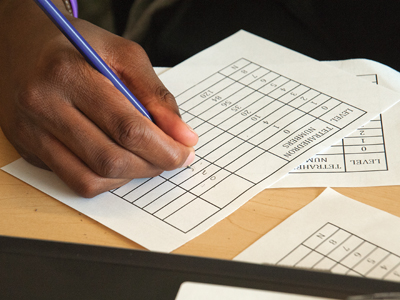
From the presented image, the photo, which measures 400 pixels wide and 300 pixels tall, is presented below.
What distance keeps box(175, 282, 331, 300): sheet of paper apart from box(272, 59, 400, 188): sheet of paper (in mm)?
189

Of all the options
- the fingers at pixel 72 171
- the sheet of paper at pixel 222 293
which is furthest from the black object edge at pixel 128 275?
the fingers at pixel 72 171

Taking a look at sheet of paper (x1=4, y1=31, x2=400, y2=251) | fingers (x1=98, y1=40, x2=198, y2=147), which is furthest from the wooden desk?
fingers (x1=98, y1=40, x2=198, y2=147)

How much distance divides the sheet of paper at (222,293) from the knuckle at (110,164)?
192mm

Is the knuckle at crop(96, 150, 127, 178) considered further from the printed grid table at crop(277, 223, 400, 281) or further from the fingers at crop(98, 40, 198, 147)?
the printed grid table at crop(277, 223, 400, 281)

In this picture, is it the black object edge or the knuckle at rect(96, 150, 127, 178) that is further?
the knuckle at rect(96, 150, 127, 178)

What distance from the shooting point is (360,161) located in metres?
0.54

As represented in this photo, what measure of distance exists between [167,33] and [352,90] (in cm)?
41

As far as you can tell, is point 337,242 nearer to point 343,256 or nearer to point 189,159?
point 343,256

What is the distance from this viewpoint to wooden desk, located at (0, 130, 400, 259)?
1.48 ft

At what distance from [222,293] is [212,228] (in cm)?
12

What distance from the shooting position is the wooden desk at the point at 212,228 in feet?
1.48

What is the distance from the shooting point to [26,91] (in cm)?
54

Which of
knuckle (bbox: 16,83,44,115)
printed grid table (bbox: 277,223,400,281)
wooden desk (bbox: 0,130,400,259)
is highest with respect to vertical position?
knuckle (bbox: 16,83,44,115)

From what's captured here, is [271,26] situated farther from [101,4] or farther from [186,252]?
[186,252]
